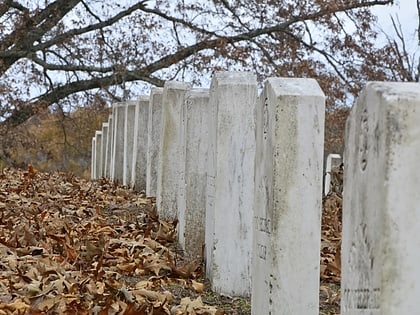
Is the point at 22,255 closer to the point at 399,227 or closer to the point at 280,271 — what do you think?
the point at 280,271

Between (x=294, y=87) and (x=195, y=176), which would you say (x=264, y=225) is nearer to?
(x=294, y=87)

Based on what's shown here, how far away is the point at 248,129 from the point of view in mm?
5457

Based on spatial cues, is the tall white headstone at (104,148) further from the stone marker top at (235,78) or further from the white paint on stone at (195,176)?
the stone marker top at (235,78)

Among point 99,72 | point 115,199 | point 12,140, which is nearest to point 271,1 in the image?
point 99,72

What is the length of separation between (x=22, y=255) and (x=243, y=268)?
1.53 metres

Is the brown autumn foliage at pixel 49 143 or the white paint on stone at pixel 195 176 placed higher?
the brown autumn foliage at pixel 49 143

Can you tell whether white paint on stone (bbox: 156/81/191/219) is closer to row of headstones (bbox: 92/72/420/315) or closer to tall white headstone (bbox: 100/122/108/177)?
row of headstones (bbox: 92/72/420/315)

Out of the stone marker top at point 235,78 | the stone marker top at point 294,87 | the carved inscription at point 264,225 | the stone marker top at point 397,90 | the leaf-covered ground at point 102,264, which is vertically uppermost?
the stone marker top at point 235,78

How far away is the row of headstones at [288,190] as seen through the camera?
2443 millimetres

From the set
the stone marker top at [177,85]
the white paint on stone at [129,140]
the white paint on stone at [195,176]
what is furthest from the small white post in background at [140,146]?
the white paint on stone at [195,176]

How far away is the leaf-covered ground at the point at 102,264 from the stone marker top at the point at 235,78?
1296mm

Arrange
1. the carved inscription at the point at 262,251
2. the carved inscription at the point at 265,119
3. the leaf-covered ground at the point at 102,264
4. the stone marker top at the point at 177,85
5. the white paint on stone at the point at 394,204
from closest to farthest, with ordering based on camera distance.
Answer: the white paint on stone at the point at 394,204 < the carved inscription at the point at 262,251 < the carved inscription at the point at 265,119 < the leaf-covered ground at the point at 102,264 < the stone marker top at the point at 177,85

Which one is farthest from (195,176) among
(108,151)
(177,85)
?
(108,151)

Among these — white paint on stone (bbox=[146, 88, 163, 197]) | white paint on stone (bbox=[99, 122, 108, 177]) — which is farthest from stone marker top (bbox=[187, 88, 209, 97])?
white paint on stone (bbox=[99, 122, 108, 177])
